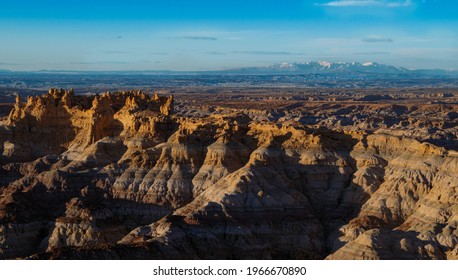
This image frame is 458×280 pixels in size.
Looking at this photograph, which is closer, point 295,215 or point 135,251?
point 135,251

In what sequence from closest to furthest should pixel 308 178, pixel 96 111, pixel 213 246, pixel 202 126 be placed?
pixel 213 246, pixel 308 178, pixel 202 126, pixel 96 111

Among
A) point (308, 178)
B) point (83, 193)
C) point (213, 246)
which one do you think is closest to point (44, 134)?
point (83, 193)

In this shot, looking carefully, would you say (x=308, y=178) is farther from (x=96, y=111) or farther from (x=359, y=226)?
(x=96, y=111)

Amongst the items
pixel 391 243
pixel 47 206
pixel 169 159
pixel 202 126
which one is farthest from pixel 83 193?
pixel 391 243

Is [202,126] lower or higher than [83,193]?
higher

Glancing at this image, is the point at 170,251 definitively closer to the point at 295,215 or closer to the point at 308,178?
the point at 295,215

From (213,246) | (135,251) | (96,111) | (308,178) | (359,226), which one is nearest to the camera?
(135,251)
